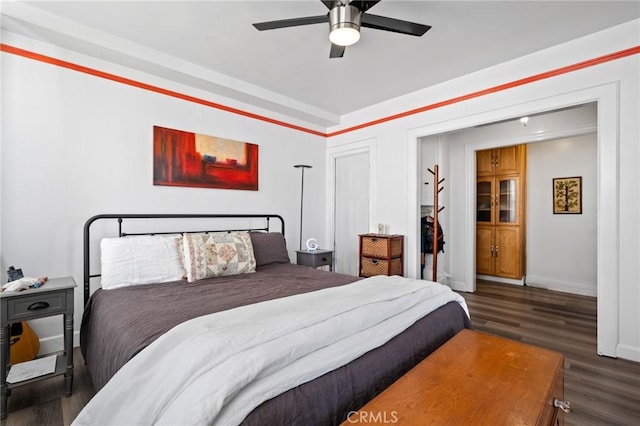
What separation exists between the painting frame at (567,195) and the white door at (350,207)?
3135 mm

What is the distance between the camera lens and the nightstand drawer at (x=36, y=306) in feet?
5.91

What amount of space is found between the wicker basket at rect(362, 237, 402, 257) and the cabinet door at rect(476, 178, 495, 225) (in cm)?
258

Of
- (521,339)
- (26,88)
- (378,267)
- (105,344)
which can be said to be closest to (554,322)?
(521,339)

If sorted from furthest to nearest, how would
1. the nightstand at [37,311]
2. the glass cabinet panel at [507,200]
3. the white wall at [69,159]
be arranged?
the glass cabinet panel at [507,200]
the white wall at [69,159]
the nightstand at [37,311]

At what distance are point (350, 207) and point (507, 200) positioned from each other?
2.86 m

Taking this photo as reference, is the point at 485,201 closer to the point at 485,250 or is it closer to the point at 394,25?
the point at 485,250

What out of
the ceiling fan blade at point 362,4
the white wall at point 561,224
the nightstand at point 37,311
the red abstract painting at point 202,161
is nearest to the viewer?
the nightstand at point 37,311

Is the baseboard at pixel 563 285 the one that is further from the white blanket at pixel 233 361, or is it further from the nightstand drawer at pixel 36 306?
the nightstand drawer at pixel 36 306

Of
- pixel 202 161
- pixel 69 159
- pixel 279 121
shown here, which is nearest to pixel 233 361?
pixel 69 159

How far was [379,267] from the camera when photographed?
3801 millimetres

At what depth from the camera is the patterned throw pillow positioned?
8.21 feet

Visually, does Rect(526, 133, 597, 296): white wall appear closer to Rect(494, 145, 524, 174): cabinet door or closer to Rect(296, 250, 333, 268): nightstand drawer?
Rect(494, 145, 524, 174): cabinet door

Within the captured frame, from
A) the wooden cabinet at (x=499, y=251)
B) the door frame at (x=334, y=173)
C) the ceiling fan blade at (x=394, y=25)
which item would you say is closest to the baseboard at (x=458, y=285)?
the wooden cabinet at (x=499, y=251)

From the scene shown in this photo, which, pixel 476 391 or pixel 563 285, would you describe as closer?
pixel 476 391
